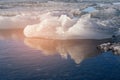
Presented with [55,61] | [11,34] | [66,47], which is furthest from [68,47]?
[11,34]

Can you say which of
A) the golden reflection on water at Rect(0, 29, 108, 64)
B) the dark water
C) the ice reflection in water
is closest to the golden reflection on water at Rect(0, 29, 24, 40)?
the golden reflection on water at Rect(0, 29, 108, 64)

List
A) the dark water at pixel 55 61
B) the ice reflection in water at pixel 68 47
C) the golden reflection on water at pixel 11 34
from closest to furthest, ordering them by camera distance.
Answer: the dark water at pixel 55 61, the ice reflection in water at pixel 68 47, the golden reflection on water at pixel 11 34

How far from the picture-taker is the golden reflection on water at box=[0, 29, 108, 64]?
14.5 m

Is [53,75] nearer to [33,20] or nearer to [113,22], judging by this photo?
[113,22]

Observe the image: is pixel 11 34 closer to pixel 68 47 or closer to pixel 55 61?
pixel 68 47

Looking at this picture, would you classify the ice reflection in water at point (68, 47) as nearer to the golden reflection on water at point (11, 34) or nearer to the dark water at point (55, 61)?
the dark water at point (55, 61)

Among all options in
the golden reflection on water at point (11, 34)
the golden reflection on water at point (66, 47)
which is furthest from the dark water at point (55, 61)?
the golden reflection on water at point (11, 34)

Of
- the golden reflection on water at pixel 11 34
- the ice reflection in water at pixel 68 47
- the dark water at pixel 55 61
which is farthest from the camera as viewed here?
the golden reflection on water at pixel 11 34

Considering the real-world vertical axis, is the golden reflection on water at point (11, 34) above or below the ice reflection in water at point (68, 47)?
below

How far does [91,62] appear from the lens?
13.2 m

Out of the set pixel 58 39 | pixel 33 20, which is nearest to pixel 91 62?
pixel 58 39

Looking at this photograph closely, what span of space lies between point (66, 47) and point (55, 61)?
279 cm

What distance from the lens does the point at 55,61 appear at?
13461 mm

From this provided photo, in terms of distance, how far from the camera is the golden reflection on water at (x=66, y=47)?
14.5 metres
